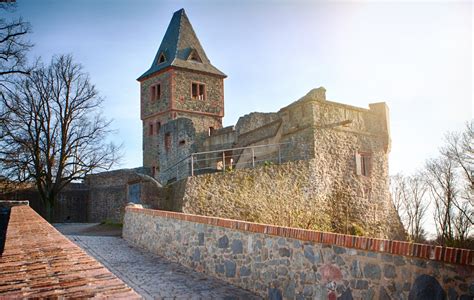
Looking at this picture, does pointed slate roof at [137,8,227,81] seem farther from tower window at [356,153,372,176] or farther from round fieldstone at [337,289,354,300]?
round fieldstone at [337,289,354,300]

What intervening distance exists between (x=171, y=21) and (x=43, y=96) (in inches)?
669

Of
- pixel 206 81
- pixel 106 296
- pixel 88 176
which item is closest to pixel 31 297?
pixel 106 296

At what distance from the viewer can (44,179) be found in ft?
91.6

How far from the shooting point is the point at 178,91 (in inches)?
1358

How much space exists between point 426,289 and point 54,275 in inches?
149

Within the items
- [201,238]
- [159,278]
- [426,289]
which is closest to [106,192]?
[201,238]

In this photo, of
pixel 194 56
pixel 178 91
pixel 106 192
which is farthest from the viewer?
pixel 194 56

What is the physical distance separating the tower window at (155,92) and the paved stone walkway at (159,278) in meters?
24.6

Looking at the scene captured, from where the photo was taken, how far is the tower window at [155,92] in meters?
35.9

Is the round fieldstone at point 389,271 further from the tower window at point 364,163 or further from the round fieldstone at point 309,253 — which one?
the tower window at point 364,163

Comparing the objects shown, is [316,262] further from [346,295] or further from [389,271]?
[389,271]

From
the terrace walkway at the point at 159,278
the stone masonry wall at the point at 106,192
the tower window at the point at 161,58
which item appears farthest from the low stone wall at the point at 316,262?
the tower window at the point at 161,58

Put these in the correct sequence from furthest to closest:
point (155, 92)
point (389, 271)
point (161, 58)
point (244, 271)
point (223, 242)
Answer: point (161, 58) < point (155, 92) < point (223, 242) < point (244, 271) < point (389, 271)

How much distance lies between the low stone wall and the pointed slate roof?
27259 mm
